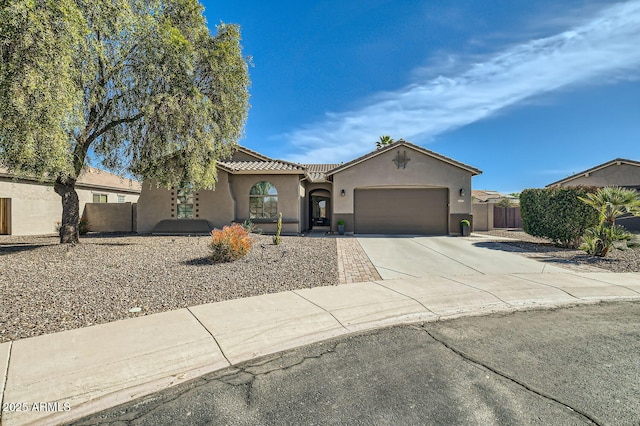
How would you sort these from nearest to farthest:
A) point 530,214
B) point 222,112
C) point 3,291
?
point 3,291 → point 222,112 → point 530,214

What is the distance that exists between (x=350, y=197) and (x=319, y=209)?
14.1 metres

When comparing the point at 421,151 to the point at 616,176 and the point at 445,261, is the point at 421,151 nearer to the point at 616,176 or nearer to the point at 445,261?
the point at 445,261

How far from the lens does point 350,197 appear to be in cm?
1895

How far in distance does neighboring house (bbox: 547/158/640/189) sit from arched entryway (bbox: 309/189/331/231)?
1835cm

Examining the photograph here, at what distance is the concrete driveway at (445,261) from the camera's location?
28.5ft

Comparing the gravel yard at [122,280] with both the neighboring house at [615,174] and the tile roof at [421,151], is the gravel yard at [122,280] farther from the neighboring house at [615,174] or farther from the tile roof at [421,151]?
the neighboring house at [615,174]

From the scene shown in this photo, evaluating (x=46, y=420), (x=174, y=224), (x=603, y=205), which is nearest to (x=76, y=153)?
(x=174, y=224)

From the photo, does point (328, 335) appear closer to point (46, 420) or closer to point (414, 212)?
point (46, 420)

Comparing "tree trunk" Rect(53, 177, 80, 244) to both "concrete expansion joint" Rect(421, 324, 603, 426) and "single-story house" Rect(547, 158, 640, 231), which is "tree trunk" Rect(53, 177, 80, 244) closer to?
"concrete expansion joint" Rect(421, 324, 603, 426)

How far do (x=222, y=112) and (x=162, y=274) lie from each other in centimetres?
752

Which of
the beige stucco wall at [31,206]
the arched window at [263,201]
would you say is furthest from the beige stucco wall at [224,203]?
the beige stucco wall at [31,206]

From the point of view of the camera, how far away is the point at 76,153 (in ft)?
35.1

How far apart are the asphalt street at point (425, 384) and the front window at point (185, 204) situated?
15651 millimetres

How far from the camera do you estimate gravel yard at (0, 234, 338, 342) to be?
5090 mm
